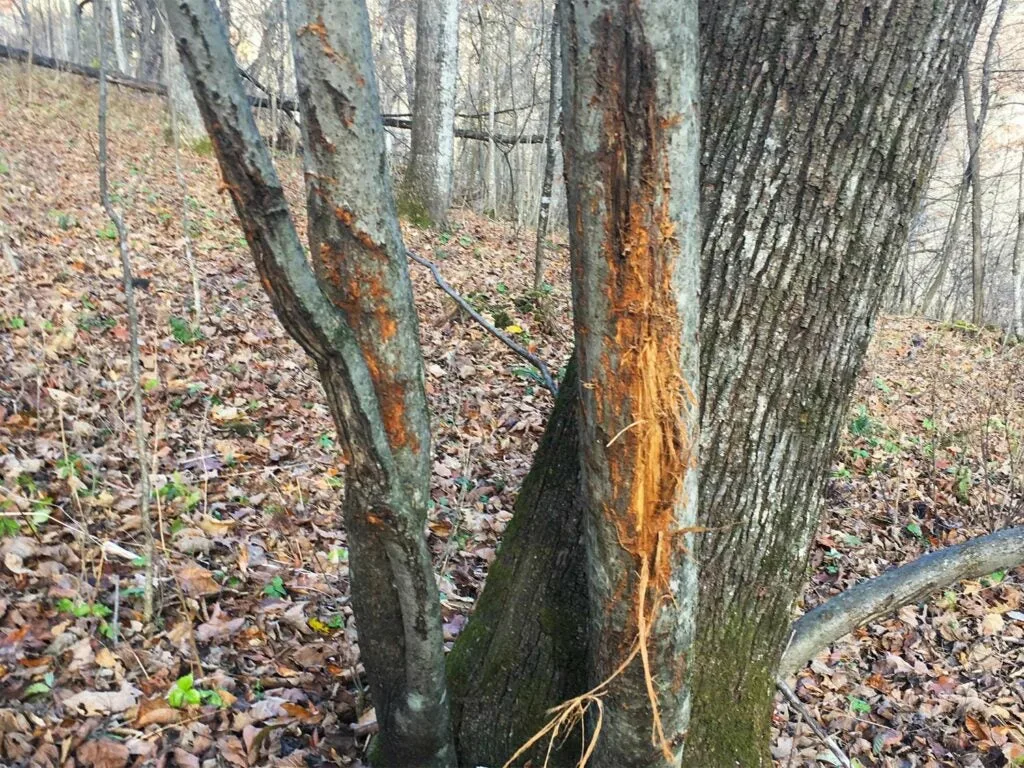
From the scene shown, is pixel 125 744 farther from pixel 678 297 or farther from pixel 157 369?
pixel 157 369

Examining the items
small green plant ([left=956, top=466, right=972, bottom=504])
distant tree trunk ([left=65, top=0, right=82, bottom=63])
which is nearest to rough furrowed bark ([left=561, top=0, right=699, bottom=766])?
small green plant ([left=956, top=466, right=972, bottom=504])

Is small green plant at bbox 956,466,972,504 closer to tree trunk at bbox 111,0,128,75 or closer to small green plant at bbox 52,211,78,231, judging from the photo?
small green plant at bbox 52,211,78,231

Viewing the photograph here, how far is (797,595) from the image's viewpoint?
2.11 meters

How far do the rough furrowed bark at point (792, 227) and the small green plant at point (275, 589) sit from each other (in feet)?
6.35

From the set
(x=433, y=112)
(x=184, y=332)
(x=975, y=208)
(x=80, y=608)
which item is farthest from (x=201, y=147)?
(x=975, y=208)

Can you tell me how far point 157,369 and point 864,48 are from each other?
14.9ft

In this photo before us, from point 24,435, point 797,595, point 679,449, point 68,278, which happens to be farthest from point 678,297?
point 68,278

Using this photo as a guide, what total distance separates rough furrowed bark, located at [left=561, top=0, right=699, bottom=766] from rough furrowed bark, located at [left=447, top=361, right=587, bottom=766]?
0.43 metres

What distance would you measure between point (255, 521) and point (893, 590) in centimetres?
292

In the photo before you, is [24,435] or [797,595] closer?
[797,595]

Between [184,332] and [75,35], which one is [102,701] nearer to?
[184,332]

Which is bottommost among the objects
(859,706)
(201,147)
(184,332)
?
(859,706)

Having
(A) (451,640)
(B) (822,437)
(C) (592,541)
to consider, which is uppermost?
(B) (822,437)

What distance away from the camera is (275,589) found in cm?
314
